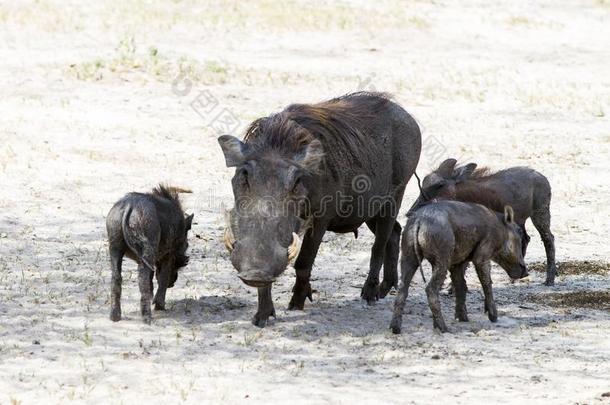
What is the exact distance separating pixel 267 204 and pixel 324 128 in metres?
1.01

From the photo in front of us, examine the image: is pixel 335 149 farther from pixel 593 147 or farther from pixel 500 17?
pixel 500 17

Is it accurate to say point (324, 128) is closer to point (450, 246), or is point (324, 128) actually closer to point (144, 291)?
point (450, 246)

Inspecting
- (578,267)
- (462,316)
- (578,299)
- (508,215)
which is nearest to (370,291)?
(462,316)

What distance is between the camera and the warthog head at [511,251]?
8.80 metres

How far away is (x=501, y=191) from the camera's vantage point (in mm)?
9992

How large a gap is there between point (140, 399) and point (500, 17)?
688 inches

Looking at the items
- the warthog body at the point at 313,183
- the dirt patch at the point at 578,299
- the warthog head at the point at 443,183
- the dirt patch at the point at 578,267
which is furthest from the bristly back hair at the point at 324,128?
the dirt patch at the point at 578,267

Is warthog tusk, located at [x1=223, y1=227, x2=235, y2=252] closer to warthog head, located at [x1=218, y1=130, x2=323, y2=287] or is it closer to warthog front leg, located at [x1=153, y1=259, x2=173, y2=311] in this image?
warthog head, located at [x1=218, y1=130, x2=323, y2=287]

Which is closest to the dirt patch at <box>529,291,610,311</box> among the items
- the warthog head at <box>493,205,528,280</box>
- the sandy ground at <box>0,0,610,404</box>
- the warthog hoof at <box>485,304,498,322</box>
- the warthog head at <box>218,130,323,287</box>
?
the sandy ground at <box>0,0,610,404</box>

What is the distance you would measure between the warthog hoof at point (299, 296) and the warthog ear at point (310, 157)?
107cm

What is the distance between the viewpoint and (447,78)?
18312 mm

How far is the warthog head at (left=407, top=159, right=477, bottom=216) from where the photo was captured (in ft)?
31.2

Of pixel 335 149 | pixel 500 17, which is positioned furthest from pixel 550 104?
pixel 335 149

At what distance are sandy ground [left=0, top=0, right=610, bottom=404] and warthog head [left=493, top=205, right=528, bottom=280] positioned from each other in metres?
0.32
